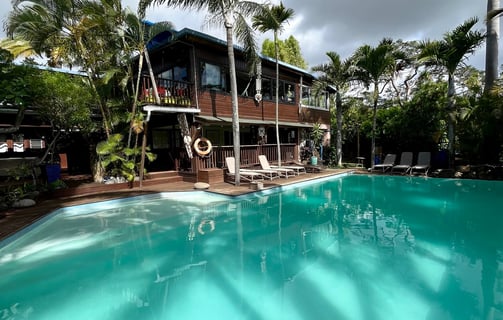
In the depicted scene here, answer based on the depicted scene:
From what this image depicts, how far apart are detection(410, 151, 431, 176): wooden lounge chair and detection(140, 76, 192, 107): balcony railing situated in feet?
40.0

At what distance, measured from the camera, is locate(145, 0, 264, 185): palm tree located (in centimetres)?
947

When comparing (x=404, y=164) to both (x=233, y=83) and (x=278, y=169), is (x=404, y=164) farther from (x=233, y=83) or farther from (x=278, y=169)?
(x=233, y=83)

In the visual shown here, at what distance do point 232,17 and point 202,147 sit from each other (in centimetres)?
531

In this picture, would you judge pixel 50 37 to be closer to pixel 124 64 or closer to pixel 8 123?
pixel 124 64

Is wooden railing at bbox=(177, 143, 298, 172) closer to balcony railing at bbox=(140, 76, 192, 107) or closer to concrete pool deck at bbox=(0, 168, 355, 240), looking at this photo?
concrete pool deck at bbox=(0, 168, 355, 240)

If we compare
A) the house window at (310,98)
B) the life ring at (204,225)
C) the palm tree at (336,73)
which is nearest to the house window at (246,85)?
the palm tree at (336,73)

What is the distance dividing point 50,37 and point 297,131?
13.6m

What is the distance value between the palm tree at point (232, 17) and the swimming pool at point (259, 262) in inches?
164

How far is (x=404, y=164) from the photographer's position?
14391 mm

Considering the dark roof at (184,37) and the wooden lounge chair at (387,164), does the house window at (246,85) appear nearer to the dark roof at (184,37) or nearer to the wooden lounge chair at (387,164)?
the dark roof at (184,37)

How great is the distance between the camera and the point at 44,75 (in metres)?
7.88

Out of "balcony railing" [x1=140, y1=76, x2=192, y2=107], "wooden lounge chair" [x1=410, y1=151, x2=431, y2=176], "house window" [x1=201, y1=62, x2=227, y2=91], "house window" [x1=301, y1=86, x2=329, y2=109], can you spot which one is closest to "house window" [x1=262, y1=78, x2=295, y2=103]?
"house window" [x1=301, y1=86, x2=329, y2=109]

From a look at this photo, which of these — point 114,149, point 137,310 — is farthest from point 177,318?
point 114,149

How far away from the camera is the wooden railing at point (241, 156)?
11.4 m
